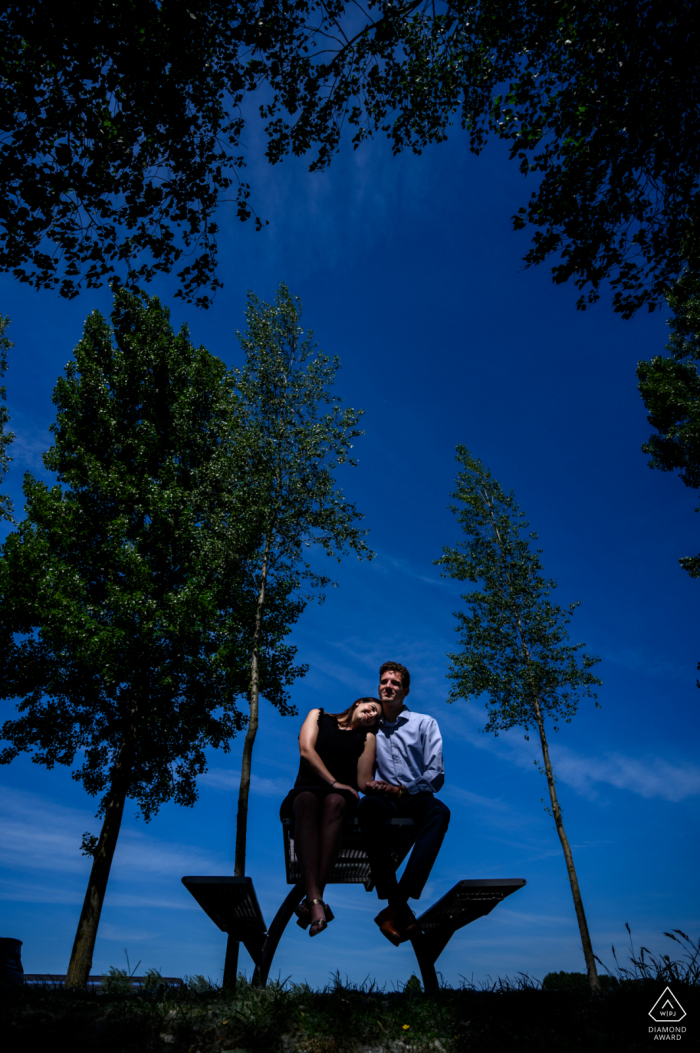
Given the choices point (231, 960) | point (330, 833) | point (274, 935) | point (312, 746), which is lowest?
point (231, 960)

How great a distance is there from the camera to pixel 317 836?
13.0ft

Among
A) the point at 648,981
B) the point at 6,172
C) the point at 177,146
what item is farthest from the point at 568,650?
the point at 6,172

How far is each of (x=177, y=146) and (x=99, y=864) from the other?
48.9 ft

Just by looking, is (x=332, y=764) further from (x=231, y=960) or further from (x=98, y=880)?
(x=98, y=880)

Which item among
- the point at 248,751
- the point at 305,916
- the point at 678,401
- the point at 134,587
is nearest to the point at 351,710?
the point at 305,916

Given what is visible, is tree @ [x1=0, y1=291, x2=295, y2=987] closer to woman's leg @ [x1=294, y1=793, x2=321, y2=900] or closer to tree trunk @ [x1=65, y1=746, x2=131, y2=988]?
tree trunk @ [x1=65, y1=746, x2=131, y2=988]

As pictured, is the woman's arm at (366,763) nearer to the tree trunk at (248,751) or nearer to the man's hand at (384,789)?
the man's hand at (384,789)

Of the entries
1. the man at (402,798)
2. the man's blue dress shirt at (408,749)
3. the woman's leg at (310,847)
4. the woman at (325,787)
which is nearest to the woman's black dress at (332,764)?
the woman at (325,787)

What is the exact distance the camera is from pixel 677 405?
65.3ft

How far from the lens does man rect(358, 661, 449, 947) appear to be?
395 centimetres

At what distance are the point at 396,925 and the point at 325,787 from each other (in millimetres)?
998

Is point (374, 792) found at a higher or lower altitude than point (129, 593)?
lower

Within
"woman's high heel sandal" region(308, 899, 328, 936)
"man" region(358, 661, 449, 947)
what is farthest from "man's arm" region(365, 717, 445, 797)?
"woman's high heel sandal" region(308, 899, 328, 936)

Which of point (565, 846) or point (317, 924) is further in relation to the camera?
point (565, 846)
